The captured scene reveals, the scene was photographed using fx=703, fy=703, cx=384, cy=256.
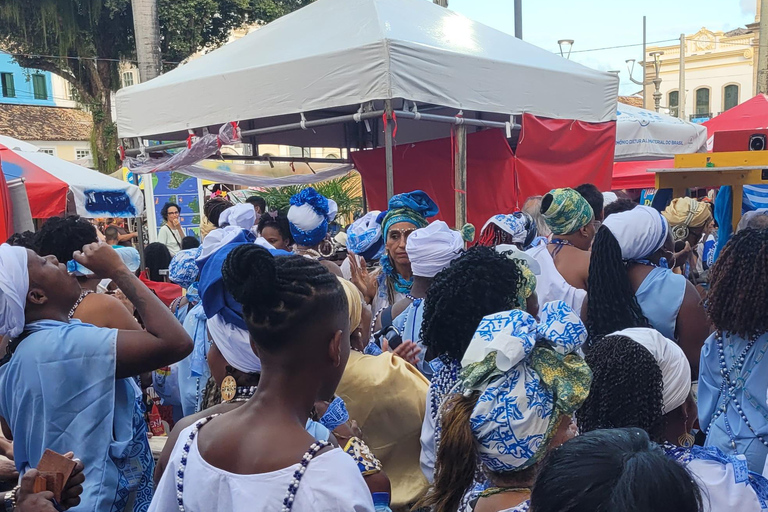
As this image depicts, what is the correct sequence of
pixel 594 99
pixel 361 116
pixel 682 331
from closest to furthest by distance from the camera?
pixel 682 331
pixel 361 116
pixel 594 99

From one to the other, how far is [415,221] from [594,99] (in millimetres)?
3180

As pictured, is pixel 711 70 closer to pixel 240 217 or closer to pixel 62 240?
pixel 240 217

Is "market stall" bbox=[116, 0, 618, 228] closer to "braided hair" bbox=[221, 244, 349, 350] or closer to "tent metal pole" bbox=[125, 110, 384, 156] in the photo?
"tent metal pole" bbox=[125, 110, 384, 156]

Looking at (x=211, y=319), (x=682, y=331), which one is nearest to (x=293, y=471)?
(x=211, y=319)

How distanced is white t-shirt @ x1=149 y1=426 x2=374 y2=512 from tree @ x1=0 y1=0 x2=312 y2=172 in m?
20.7

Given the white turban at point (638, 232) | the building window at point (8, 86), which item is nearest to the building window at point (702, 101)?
the building window at point (8, 86)

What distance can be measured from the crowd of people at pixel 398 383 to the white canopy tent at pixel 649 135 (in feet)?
17.0

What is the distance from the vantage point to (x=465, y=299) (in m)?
2.47

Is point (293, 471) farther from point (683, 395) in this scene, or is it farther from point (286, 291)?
point (683, 395)

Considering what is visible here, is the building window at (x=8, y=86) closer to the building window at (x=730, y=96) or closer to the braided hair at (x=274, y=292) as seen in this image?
the building window at (x=730, y=96)

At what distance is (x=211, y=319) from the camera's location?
2.19 m

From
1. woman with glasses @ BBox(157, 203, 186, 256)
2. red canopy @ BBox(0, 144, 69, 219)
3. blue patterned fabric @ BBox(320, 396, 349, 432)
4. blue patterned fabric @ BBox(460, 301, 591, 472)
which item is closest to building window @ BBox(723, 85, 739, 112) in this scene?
woman with glasses @ BBox(157, 203, 186, 256)

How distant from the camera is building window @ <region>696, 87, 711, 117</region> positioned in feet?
162

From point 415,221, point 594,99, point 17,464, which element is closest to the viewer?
point 17,464
